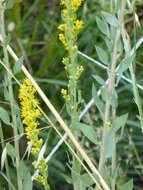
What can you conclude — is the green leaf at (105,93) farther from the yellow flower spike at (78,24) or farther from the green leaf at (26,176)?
the green leaf at (26,176)

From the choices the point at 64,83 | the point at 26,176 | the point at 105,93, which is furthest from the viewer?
the point at 64,83

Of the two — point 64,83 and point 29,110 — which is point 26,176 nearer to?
point 29,110

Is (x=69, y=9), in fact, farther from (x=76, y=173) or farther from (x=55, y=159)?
(x=55, y=159)

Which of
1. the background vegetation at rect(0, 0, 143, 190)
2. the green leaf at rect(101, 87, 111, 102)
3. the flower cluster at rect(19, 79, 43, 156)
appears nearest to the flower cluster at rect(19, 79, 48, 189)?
the flower cluster at rect(19, 79, 43, 156)

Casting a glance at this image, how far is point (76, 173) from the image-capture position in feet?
3.13

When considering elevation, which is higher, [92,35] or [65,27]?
[65,27]

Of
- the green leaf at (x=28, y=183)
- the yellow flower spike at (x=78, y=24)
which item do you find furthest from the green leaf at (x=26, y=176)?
the yellow flower spike at (x=78, y=24)

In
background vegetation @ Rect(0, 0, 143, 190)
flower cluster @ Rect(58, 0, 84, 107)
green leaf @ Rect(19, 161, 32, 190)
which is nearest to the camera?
flower cluster @ Rect(58, 0, 84, 107)

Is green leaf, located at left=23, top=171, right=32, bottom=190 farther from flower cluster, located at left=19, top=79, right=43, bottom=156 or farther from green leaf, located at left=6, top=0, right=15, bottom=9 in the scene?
green leaf, located at left=6, top=0, right=15, bottom=9

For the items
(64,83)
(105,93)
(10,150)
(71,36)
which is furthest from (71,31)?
(64,83)

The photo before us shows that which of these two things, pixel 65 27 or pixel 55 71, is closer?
pixel 65 27

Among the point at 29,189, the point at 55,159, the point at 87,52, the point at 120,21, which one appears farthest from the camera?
the point at 87,52

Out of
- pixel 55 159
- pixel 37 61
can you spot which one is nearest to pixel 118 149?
pixel 55 159

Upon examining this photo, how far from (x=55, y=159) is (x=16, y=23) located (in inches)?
27.9
